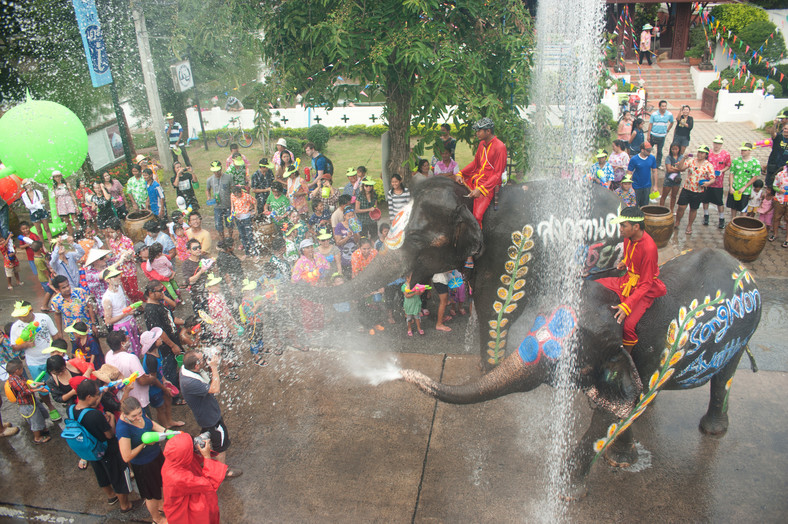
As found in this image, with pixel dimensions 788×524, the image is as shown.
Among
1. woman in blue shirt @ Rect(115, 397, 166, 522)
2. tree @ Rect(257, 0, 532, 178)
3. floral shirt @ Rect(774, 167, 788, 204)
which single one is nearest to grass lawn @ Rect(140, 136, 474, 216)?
tree @ Rect(257, 0, 532, 178)

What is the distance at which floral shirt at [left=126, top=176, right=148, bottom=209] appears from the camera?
10.8 m

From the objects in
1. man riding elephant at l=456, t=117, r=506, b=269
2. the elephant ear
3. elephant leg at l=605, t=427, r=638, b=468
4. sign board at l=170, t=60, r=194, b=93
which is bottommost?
elephant leg at l=605, t=427, r=638, b=468

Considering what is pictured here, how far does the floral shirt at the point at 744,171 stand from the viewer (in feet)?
30.7

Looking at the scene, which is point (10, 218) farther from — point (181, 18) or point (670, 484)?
point (670, 484)

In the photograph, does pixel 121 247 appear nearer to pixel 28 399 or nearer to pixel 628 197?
pixel 28 399

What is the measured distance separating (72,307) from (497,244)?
5.01 m

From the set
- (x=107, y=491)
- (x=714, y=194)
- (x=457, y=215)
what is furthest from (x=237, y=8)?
(x=714, y=194)

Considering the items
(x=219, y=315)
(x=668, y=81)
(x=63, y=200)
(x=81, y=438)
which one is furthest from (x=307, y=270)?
(x=668, y=81)

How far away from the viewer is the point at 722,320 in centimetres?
495

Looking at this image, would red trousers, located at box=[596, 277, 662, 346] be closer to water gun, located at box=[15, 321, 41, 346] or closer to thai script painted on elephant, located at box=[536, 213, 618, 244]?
thai script painted on elephant, located at box=[536, 213, 618, 244]

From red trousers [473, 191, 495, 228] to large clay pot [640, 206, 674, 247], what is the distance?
14.0 ft

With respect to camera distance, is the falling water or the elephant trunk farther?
the falling water

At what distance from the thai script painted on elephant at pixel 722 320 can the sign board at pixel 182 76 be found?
1478cm

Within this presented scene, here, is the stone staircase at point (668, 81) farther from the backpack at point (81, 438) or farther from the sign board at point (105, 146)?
the backpack at point (81, 438)
